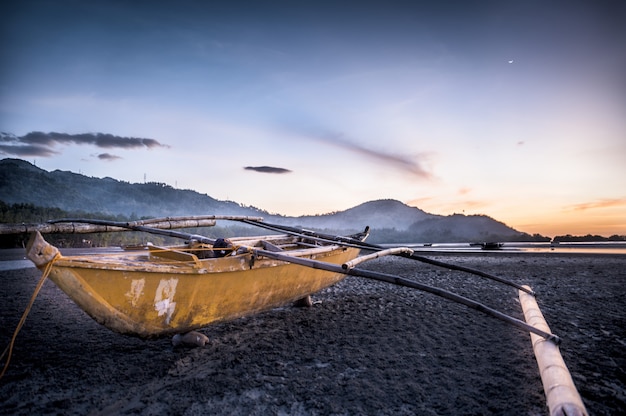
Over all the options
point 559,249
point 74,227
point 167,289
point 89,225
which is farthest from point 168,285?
point 559,249

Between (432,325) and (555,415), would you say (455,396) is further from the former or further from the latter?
(432,325)

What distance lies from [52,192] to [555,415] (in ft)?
288

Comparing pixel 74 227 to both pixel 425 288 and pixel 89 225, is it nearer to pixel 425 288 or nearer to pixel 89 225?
pixel 89 225

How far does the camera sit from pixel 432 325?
Answer: 511 centimetres

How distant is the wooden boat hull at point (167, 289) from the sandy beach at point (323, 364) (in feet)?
1.67

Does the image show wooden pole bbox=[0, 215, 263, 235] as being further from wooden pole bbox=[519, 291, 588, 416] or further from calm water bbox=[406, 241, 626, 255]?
calm water bbox=[406, 241, 626, 255]

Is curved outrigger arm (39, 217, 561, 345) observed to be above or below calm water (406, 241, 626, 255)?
below

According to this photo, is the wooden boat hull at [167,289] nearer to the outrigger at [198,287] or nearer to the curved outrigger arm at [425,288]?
the outrigger at [198,287]

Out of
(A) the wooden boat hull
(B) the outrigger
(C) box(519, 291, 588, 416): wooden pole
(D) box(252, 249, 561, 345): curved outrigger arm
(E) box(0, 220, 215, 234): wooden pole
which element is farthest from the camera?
(E) box(0, 220, 215, 234): wooden pole

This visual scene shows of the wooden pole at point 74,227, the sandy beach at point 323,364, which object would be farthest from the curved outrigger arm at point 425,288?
the wooden pole at point 74,227

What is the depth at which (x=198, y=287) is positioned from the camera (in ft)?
12.0

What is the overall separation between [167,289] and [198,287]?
13.4 inches

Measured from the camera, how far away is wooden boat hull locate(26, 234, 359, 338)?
292 centimetres

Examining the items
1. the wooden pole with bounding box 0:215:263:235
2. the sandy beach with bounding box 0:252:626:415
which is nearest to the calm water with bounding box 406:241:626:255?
the sandy beach with bounding box 0:252:626:415
